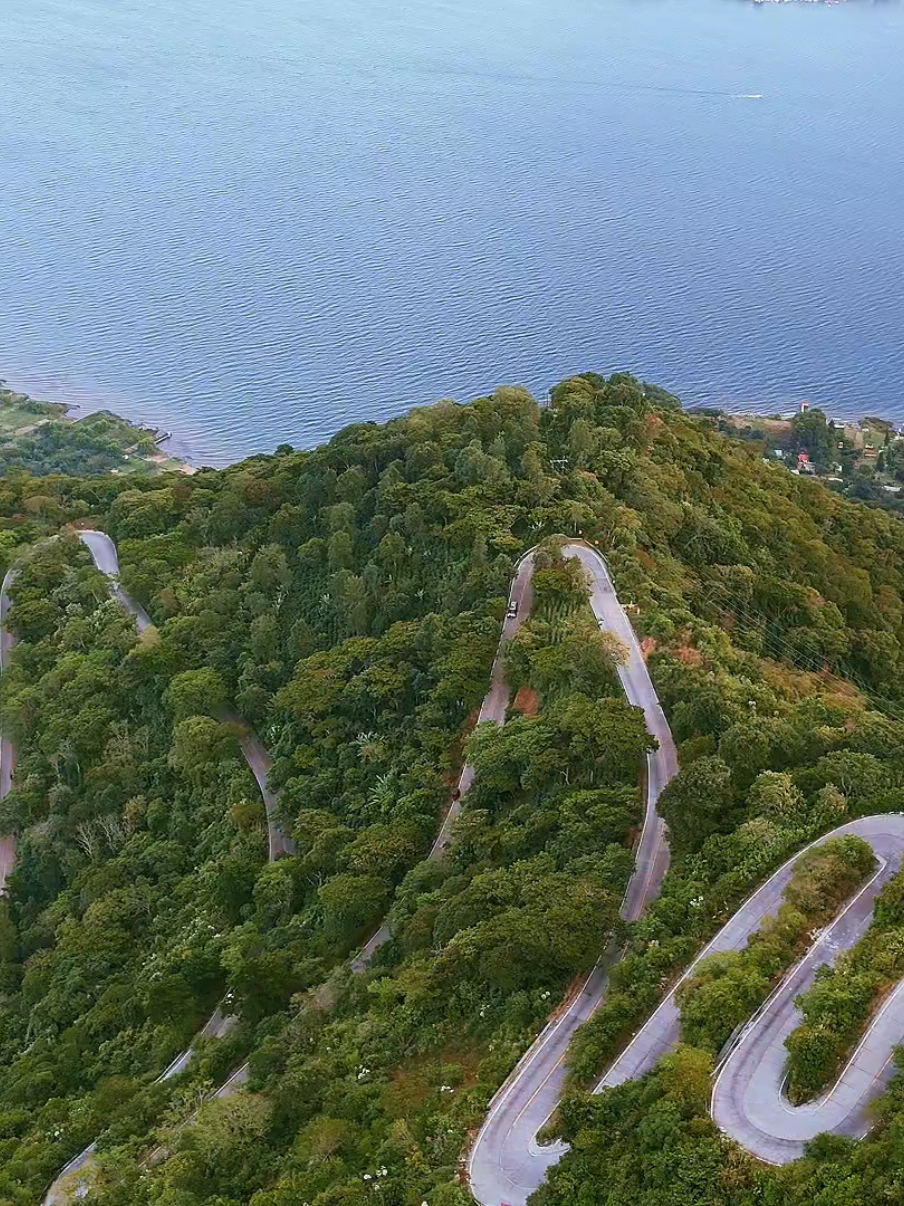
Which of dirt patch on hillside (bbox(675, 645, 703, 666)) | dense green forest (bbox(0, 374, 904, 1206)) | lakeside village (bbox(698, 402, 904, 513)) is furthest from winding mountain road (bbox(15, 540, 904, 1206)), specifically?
lakeside village (bbox(698, 402, 904, 513))

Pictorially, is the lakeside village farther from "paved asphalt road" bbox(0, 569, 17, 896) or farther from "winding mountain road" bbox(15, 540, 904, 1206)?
"winding mountain road" bbox(15, 540, 904, 1206)

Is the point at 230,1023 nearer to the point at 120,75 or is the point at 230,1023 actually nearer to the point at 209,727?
the point at 209,727

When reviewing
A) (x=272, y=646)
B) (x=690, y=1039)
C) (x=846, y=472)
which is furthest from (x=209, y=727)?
(x=846, y=472)

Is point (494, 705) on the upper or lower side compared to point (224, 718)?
upper

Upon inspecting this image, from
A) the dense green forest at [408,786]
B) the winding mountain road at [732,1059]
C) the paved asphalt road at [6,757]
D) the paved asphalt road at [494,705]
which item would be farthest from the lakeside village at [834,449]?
the winding mountain road at [732,1059]

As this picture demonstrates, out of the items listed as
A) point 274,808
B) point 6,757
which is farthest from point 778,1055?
point 6,757

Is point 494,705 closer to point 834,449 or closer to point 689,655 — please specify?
point 689,655
